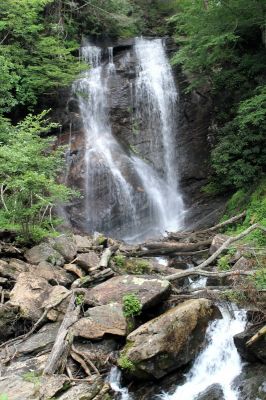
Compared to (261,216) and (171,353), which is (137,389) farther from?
(261,216)

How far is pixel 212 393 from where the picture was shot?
20.8 feet

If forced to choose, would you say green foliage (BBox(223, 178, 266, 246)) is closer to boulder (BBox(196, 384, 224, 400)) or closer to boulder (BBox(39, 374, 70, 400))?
boulder (BBox(196, 384, 224, 400))

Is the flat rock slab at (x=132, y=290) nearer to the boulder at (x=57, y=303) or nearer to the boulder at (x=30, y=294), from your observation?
the boulder at (x=57, y=303)

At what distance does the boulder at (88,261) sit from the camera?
30.7 ft

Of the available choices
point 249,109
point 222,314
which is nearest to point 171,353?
point 222,314

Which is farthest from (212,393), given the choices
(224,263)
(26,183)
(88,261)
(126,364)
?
(26,183)

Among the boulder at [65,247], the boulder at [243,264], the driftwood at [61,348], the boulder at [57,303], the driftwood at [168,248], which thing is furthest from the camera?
the driftwood at [168,248]

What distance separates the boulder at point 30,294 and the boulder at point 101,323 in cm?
104

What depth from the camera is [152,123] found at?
1869cm

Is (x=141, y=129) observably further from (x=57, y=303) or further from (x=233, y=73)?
(x=57, y=303)

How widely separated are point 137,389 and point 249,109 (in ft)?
32.7

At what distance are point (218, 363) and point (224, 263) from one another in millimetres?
3199

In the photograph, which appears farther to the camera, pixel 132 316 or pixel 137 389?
pixel 132 316

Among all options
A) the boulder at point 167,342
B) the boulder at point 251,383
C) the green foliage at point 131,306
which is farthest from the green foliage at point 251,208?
the green foliage at point 131,306
